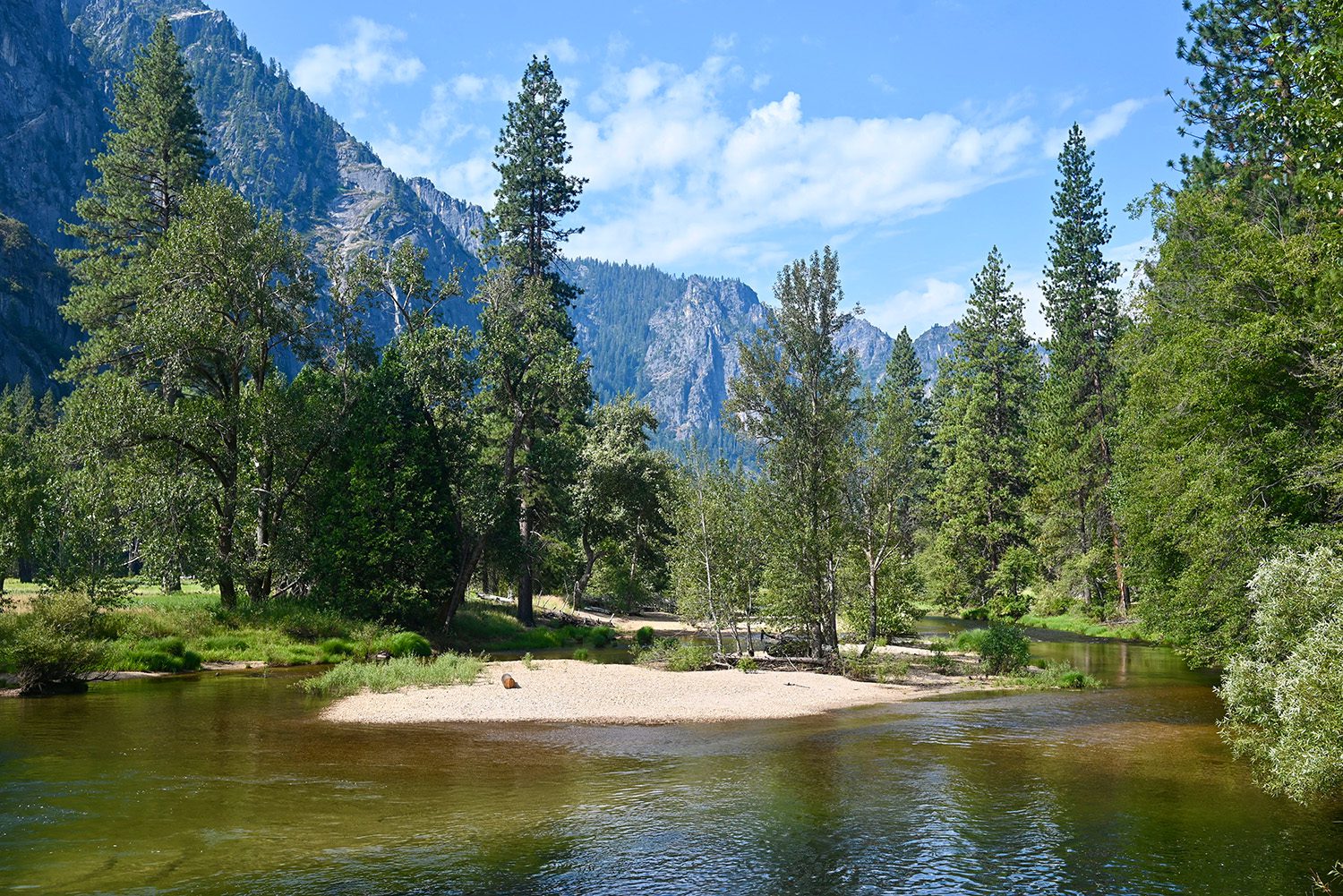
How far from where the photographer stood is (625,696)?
2822 cm

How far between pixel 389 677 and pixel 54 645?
Result: 1004cm

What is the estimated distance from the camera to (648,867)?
1215cm

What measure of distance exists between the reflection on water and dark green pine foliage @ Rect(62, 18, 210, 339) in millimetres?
35591

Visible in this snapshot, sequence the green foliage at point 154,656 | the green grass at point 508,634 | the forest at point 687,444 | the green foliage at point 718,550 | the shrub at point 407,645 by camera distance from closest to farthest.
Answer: the forest at point 687,444
the green foliage at point 154,656
the shrub at point 407,645
the green foliage at point 718,550
the green grass at point 508,634

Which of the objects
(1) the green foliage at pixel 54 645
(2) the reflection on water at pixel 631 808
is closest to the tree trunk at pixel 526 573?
(1) the green foliage at pixel 54 645

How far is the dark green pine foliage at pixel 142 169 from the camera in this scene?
1934 inches

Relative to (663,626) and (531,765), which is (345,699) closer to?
(531,765)

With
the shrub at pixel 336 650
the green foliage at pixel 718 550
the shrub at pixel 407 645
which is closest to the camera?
the shrub at pixel 336 650

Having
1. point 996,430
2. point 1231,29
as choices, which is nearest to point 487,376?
point 1231,29

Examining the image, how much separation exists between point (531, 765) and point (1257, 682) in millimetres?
15584

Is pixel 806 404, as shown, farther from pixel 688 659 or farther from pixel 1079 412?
pixel 1079 412

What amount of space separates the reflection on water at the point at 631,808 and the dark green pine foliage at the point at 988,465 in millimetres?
47715

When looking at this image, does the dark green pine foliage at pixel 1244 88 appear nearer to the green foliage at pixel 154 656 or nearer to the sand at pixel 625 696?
the sand at pixel 625 696

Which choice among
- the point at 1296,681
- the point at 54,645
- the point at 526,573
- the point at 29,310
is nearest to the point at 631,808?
the point at 1296,681
